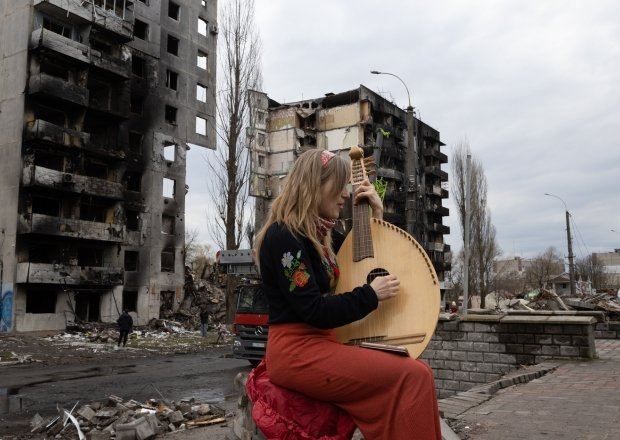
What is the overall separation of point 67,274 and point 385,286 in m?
30.0

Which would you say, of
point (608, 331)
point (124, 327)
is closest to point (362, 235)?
point (608, 331)

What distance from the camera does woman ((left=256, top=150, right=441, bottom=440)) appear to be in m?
2.07

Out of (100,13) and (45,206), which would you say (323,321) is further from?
(100,13)

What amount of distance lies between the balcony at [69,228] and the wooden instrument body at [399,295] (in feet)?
96.1

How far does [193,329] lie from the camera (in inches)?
1303

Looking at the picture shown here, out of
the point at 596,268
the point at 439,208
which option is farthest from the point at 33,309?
A: the point at 596,268

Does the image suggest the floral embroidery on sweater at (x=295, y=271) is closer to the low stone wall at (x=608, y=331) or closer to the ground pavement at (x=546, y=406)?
the ground pavement at (x=546, y=406)

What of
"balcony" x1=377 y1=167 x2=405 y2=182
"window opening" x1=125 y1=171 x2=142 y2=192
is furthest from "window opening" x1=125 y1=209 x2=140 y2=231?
"balcony" x1=377 y1=167 x2=405 y2=182

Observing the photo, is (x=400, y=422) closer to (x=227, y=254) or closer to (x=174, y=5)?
(x=227, y=254)

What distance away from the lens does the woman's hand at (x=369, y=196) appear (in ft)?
8.77

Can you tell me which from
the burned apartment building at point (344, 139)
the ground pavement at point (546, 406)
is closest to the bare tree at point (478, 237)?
the burned apartment building at point (344, 139)

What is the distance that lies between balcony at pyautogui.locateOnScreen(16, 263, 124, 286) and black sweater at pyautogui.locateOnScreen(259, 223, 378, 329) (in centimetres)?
2909

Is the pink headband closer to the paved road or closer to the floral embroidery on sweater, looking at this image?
the floral embroidery on sweater

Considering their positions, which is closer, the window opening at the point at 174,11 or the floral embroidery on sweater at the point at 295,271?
the floral embroidery on sweater at the point at 295,271
